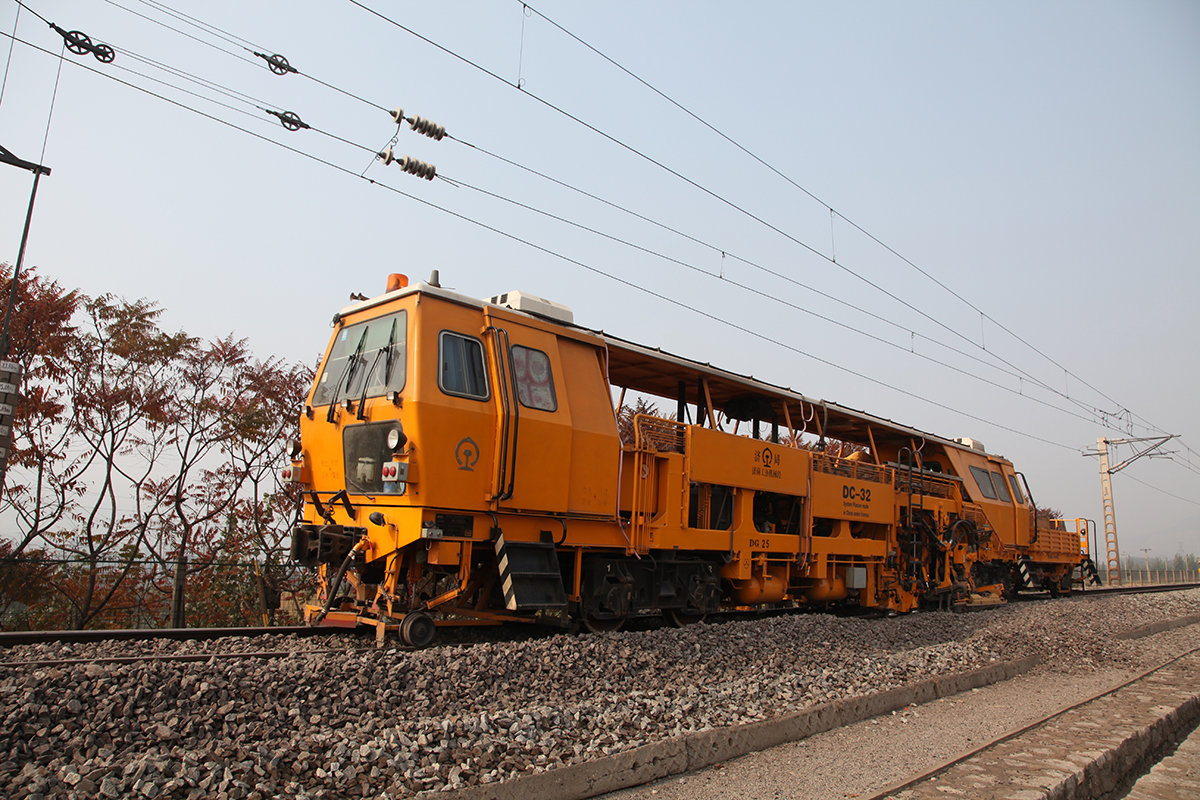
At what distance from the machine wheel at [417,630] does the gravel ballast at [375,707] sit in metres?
0.63

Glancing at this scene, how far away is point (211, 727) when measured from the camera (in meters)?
4.16

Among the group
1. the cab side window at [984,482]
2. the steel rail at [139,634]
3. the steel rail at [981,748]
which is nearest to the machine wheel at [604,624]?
the steel rail at [139,634]

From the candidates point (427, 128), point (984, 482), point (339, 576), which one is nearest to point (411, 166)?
point (427, 128)

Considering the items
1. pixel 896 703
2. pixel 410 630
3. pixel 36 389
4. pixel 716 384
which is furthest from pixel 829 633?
pixel 36 389

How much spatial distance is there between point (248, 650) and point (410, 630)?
1.45 meters

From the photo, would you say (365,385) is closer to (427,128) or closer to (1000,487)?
(427,128)

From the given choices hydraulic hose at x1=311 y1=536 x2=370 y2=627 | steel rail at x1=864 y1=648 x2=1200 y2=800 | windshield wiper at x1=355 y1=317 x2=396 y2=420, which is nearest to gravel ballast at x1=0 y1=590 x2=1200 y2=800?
hydraulic hose at x1=311 y1=536 x2=370 y2=627

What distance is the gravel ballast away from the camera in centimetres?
374

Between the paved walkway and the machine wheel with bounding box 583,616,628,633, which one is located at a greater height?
the machine wheel with bounding box 583,616,628,633

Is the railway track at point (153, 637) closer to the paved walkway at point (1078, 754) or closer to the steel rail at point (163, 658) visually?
the steel rail at point (163, 658)

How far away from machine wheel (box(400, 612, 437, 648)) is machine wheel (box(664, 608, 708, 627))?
12.2 ft

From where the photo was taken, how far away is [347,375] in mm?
8141

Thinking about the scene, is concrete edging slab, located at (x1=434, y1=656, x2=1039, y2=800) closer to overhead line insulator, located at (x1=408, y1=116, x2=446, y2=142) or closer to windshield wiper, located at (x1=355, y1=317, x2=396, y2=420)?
windshield wiper, located at (x1=355, y1=317, x2=396, y2=420)

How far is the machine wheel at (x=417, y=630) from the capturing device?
6.68m
